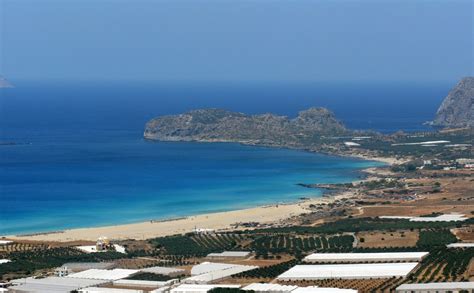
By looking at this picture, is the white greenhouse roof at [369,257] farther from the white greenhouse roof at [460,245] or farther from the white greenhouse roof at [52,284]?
the white greenhouse roof at [52,284]

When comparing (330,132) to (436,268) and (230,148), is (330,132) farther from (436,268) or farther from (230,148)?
(436,268)

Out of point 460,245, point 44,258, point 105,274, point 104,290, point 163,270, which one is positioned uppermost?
point 44,258

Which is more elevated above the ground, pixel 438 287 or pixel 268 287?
pixel 268 287

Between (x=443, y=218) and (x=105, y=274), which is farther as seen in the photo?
(x=443, y=218)

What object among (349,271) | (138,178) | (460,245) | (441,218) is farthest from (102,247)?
(138,178)

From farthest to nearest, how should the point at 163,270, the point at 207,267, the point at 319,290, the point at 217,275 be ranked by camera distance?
the point at 207,267 < the point at 163,270 < the point at 217,275 < the point at 319,290

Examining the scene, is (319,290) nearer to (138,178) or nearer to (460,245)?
(460,245)

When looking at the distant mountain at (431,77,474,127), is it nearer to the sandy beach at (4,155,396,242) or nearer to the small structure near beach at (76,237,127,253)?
the sandy beach at (4,155,396,242)

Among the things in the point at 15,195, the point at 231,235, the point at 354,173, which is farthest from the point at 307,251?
the point at 354,173
